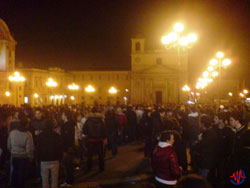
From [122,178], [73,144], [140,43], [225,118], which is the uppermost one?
[140,43]

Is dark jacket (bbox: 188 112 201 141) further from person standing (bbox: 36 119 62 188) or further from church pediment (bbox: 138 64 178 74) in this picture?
church pediment (bbox: 138 64 178 74)

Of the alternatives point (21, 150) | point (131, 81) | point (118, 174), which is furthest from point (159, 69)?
point (21, 150)

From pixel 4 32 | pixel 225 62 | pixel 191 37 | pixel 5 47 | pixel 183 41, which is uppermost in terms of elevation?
pixel 4 32

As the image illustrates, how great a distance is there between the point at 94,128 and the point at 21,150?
2.93 meters

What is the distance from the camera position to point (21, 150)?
21.5 feet

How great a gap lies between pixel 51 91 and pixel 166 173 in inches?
2400

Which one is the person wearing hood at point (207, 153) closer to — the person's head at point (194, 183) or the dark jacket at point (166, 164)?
the dark jacket at point (166, 164)

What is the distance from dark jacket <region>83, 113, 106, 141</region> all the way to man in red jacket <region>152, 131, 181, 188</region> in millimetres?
4243

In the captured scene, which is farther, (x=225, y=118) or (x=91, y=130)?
(x=91, y=130)

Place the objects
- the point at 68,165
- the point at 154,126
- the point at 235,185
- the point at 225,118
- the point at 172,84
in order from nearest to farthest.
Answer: the point at 235,185, the point at 68,165, the point at 225,118, the point at 154,126, the point at 172,84

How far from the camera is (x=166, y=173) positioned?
5.04 meters

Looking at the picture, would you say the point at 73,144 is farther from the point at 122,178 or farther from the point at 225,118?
the point at 225,118

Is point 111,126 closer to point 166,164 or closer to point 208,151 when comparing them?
point 208,151

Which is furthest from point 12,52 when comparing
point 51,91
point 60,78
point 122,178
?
point 122,178
